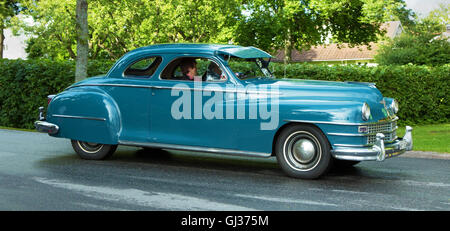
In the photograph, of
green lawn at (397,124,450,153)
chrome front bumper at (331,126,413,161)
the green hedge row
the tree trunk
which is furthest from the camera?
the green hedge row

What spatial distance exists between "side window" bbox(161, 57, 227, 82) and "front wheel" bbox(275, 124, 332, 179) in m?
1.54

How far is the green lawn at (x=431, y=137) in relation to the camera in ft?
35.6

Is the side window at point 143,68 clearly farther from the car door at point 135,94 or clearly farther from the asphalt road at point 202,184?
the asphalt road at point 202,184

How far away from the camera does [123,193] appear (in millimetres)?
6379

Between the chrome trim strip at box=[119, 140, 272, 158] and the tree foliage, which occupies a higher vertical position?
the tree foliage

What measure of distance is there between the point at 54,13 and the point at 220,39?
824 inches

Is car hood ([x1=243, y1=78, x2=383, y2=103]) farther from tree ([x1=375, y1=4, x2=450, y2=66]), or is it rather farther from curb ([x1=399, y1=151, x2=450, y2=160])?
tree ([x1=375, y1=4, x2=450, y2=66])

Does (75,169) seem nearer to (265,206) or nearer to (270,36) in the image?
(265,206)

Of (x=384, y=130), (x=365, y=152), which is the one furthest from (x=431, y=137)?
(x=365, y=152)

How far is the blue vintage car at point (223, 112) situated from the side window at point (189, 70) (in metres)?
0.02

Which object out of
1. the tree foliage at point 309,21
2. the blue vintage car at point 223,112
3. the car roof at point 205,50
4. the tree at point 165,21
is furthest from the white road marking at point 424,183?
the tree foliage at point 309,21

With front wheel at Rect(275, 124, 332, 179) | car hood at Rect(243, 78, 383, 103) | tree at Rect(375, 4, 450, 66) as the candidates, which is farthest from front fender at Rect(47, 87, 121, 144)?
tree at Rect(375, 4, 450, 66)

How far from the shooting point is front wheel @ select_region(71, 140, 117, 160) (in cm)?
870
